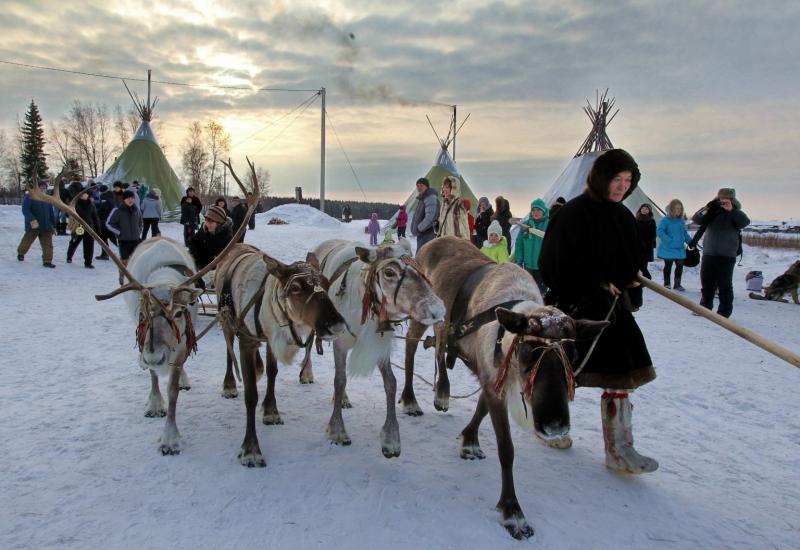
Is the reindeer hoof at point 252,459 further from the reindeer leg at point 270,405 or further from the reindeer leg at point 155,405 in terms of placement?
the reindeer leg at point 155,405

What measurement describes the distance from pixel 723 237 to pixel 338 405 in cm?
786

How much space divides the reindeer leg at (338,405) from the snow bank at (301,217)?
84.3 ft

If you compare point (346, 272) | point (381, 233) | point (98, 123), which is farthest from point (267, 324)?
point (98, 123)

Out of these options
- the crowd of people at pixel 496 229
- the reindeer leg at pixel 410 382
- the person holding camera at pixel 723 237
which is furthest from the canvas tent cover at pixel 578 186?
the reindeer leg at pixel 410 382

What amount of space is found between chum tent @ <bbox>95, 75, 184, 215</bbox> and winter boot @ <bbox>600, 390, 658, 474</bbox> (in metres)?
22.9

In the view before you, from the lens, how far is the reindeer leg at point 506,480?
2869mm

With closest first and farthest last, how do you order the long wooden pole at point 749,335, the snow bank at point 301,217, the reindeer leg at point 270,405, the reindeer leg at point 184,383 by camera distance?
the long wooden pole at point 749,335 → the reindeer leg at point 270,405 → the reindeer leg at point 184,383 → the snow bank at point 301,217

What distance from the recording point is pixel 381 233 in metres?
24.5

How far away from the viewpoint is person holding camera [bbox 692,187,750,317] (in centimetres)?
855

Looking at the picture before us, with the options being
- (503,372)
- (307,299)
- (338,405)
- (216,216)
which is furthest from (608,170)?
(216,216)

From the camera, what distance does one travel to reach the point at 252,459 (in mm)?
3551

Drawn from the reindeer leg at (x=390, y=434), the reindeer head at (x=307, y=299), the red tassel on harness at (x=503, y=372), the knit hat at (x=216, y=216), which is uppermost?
the knit hat at (x=216, y=216)

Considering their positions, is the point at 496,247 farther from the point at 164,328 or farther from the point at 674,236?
the point at 674,236

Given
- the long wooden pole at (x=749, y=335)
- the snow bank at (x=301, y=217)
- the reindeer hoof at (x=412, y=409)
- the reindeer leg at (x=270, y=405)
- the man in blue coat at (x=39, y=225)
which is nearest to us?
the long wooden pole at (x=749, y=335)
